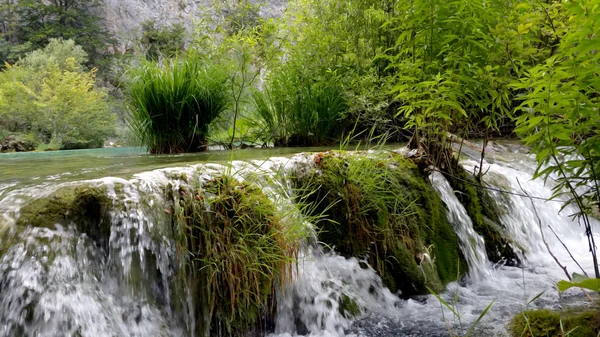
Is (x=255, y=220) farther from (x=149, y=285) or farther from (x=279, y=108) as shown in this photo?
(x=279, y=108)

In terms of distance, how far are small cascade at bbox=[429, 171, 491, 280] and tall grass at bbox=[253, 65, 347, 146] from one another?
87.6 inches

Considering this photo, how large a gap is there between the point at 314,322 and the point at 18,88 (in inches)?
910

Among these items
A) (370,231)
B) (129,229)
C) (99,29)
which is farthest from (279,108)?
(99,29)

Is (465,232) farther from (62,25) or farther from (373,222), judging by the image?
(62,25)

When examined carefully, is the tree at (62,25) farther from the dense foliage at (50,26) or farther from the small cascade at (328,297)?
the small cascade at (328,297)

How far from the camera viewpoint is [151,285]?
203cm

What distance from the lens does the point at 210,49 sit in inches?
234

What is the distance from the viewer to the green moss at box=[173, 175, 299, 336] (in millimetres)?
2105

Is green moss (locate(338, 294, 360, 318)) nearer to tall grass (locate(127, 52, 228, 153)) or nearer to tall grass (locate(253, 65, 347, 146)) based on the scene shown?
tall grass (locate(127, 52, 228, 153))

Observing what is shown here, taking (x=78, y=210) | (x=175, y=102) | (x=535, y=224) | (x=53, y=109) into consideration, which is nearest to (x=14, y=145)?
(x=53, y=109)

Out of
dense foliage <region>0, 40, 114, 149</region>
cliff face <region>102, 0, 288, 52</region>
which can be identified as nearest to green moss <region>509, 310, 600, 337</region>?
dense foliage <region>0, 40, 114, 149</region>

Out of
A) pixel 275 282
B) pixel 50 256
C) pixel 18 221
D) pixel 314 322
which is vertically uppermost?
pixel 18 221

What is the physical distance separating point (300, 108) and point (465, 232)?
298cm

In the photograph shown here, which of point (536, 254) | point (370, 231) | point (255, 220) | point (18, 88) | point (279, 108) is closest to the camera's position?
point (255, 220)
